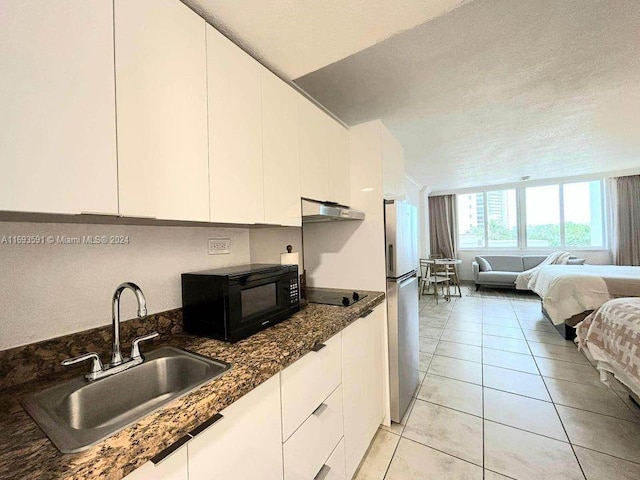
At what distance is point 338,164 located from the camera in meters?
1.78

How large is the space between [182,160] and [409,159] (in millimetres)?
3765

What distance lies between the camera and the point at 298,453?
98 cm

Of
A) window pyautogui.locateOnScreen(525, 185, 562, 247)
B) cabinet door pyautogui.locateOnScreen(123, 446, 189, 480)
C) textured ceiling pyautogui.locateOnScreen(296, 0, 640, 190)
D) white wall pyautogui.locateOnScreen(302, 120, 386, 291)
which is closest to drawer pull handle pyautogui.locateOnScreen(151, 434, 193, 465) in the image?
cabinet door pyautogui.locateOnScreen(123, 446, 189, 480)

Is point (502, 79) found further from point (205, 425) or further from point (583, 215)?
point (583, 215)

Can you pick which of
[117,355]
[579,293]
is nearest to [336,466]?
[117,355]

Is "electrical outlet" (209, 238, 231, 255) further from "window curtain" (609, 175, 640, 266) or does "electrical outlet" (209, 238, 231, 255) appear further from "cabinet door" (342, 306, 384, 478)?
"window curtain" (609, 175, 640, 266)

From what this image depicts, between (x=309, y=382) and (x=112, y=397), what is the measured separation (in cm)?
67

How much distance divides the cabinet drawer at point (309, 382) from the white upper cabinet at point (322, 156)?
0.84 m

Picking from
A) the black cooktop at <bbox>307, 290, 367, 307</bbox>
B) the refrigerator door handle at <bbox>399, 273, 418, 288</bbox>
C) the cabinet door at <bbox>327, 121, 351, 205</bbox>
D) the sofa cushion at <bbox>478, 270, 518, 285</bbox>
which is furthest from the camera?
the sofa cushion at <bbox>478, 270, 518, 285</bbox>

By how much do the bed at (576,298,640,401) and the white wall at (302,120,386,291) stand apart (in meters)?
1.44

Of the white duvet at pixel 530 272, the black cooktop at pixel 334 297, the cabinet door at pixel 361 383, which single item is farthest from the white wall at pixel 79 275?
the white duvet at pixel 530 272

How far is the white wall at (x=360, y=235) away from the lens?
1.80 meters

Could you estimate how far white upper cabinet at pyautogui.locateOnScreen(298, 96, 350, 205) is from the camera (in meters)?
1.48

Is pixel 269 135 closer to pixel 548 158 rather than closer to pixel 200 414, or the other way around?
pixel 200 414
